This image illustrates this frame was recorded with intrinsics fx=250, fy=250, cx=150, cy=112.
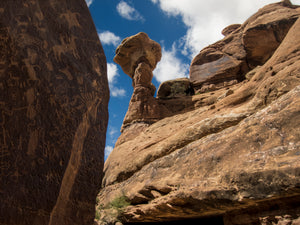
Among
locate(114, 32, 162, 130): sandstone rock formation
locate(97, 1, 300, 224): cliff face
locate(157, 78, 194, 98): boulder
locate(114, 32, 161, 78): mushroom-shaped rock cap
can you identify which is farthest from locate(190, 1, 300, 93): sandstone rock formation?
locate(97, 1, 300, 224): cliff face

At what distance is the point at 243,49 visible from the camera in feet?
50.4

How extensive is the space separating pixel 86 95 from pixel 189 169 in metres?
2.80

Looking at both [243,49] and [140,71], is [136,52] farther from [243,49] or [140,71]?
[243,49]

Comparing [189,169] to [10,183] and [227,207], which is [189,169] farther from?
[10,183]

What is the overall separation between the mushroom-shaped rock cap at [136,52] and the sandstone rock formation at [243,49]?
9.27 ft

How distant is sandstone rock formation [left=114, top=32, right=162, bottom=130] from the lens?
13891 mm

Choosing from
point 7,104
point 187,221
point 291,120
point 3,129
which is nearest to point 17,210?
point 3,129

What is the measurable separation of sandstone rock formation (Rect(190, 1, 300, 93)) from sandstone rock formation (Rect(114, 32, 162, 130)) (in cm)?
301

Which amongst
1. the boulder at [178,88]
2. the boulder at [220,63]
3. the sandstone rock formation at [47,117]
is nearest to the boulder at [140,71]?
the boulder at [178,88]

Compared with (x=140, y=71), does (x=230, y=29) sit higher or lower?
higher

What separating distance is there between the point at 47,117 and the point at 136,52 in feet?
44.5

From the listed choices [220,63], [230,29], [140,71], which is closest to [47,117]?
[140,71]

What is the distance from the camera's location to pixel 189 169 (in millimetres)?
5262

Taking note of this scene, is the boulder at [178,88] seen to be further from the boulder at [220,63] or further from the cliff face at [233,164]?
the cliff face at [233,164]
